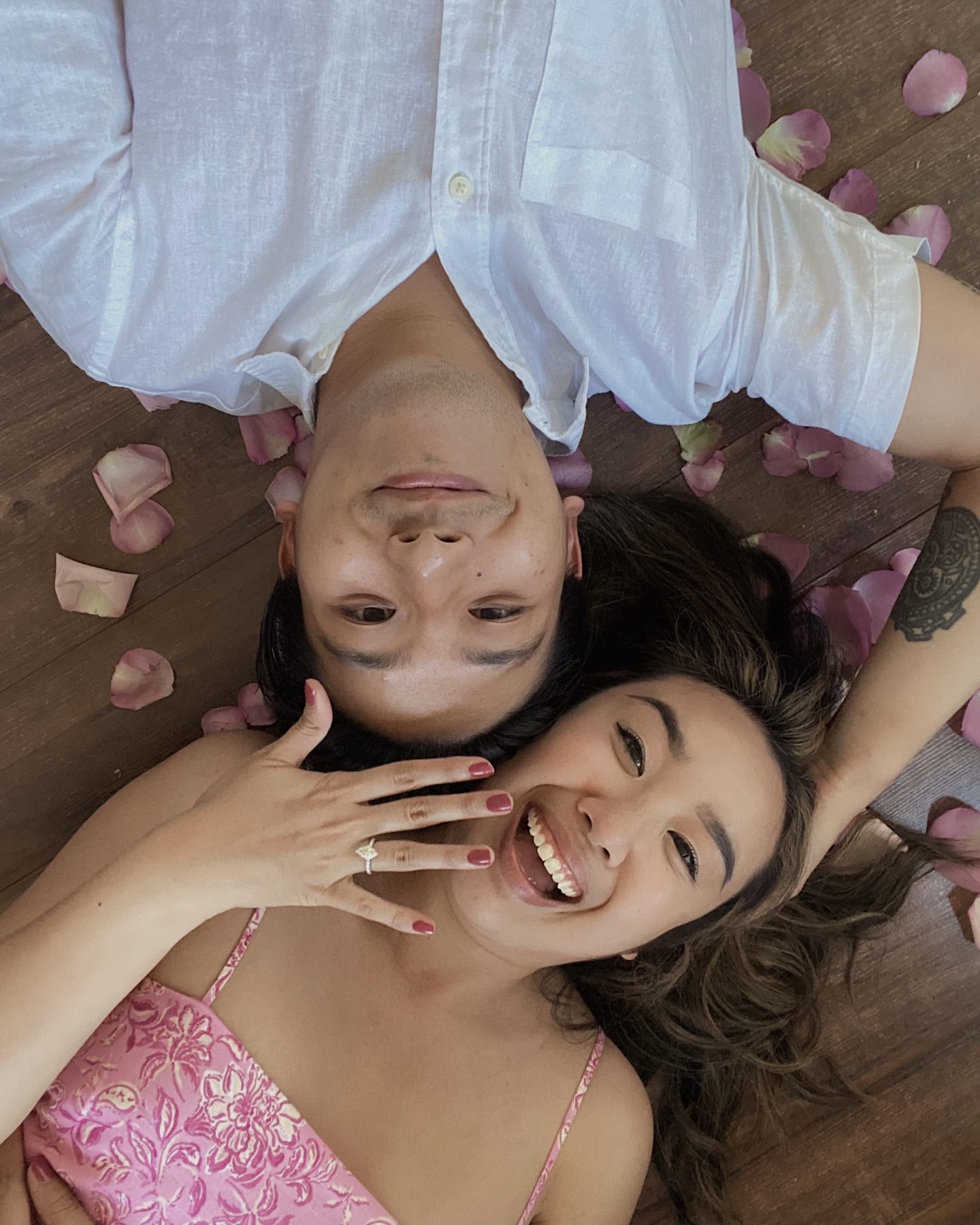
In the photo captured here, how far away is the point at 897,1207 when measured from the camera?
2111 millimetres

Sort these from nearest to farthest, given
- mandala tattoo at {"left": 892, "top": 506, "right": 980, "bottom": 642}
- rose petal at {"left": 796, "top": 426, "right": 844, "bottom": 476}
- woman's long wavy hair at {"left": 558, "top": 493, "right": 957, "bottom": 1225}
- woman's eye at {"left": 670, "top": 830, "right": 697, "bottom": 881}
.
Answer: woman's eye at {"left": 670, "top": 830, "right": 697, "bottom": 881} < mandala tattoo at {"left": 892, "top": 506, "right": 980, "bottom": 642} < woman's long wavy hair at {"left": 558, "top": 493, "right": 957, "bottom": 1225} < rose petal at {"left": 796, "top": 426, "right": 844, "bottom": 476}

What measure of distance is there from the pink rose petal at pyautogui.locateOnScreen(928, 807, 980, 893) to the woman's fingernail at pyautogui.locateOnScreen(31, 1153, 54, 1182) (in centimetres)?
168

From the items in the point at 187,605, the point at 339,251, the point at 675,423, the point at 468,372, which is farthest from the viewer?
the point at 187,605

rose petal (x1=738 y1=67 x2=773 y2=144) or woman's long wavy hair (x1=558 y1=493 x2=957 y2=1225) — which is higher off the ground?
rose petal (x1=738 y1=67 x2=773 y2=144)

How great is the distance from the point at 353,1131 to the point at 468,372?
1.20 m

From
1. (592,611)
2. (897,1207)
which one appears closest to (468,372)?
(592,611)

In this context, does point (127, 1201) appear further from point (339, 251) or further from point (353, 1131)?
point (339, 251)

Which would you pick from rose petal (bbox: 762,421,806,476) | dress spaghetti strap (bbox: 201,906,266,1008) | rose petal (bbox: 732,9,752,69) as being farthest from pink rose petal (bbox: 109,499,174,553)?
rose petal (bbox: 732,9,752,69)

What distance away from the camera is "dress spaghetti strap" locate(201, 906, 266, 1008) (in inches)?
65.9

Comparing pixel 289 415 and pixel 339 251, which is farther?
pixel 289 415

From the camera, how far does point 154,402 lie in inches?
79.5

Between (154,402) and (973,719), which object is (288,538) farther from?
(973,719)

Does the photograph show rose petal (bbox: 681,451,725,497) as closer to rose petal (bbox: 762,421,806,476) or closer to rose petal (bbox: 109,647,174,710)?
rose petal (bbox: 762,421,806,476)

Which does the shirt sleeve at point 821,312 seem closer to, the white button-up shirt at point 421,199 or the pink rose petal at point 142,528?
the white button-up shirt at point 421,199
